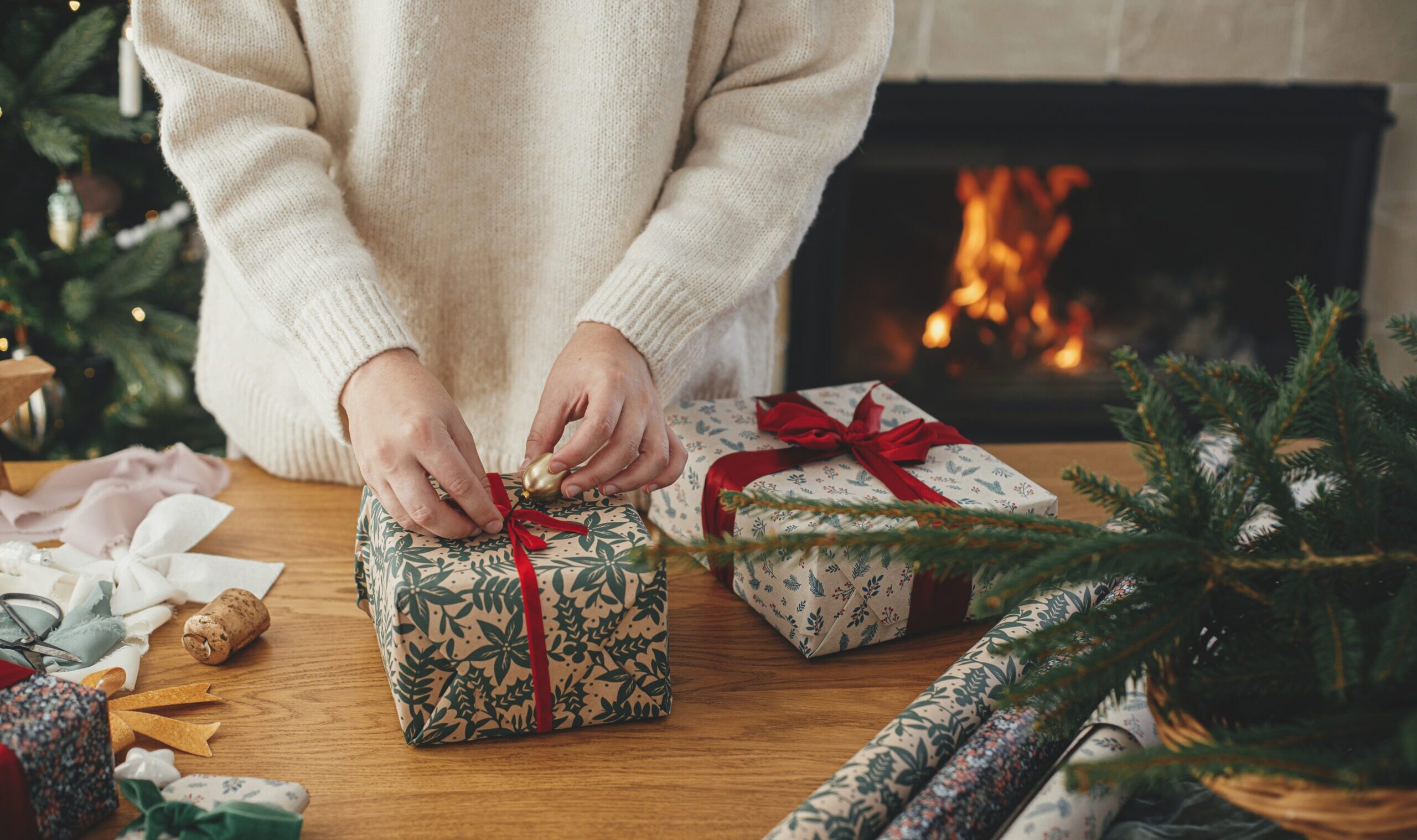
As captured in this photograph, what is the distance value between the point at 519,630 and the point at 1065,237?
7.06ft

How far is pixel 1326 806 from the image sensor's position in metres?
0.44

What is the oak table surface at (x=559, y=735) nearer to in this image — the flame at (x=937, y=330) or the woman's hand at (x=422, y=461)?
the woman's hand at (x=422, y=461)

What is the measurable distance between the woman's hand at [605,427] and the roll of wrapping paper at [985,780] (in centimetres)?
30

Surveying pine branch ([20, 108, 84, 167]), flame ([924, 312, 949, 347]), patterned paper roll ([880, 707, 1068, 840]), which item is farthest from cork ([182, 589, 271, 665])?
flame ([924, 312, 949, 347])

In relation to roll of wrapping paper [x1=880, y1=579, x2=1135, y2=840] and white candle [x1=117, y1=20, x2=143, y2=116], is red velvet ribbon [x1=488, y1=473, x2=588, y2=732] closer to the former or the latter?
roll of wrapping paper [x1=880, y1=579, x2=1135, y2=840]

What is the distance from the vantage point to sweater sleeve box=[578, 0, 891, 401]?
90cm

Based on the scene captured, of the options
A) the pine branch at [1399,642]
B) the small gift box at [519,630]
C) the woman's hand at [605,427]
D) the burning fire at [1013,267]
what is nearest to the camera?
the pine branch at [1399,642]

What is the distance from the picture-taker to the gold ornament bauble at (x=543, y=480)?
75cm

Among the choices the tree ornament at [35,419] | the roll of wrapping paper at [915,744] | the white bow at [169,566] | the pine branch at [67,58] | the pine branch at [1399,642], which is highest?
the pine branch at [67,58]

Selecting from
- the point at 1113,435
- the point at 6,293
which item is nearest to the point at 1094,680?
the point at 6,293

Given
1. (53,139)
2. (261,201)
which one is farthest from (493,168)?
(53,139)

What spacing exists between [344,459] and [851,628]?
536 millimetres

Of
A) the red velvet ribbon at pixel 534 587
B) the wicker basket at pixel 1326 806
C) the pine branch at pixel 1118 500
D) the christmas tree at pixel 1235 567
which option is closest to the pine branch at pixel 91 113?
the red velvet ribbon at pixel 534 587

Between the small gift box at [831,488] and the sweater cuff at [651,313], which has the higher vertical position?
the sweater cuff at [651,313]
